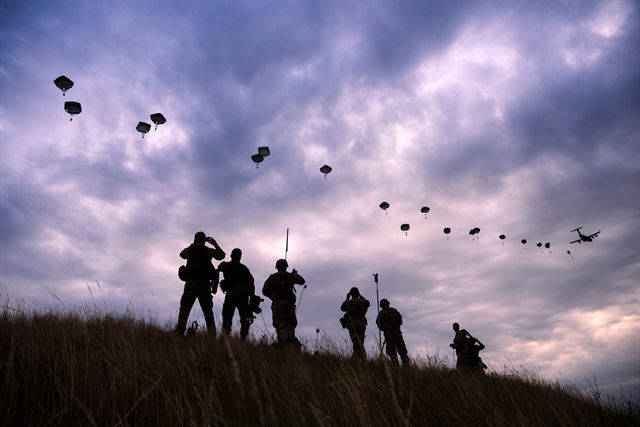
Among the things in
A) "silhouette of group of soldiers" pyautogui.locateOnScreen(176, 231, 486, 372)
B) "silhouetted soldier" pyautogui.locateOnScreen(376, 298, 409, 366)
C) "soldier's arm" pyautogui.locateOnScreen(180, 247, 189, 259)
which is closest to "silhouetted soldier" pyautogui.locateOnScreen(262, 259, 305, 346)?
"silhouette of group of soldiers" pyautogui.locateOnScreen(176, 231, 486, 372)

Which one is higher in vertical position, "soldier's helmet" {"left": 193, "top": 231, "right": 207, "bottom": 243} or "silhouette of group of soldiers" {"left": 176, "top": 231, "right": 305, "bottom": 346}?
"soldier's helmet" {"left": 193, "top": 231, "right": 207, "bottom": 243}

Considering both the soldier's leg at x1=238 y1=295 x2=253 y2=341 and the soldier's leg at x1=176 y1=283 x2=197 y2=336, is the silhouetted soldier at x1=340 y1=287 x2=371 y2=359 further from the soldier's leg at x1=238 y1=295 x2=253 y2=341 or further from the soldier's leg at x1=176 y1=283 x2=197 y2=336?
the soldier's leg at x1=176 y1=283 x2=197 y2=336

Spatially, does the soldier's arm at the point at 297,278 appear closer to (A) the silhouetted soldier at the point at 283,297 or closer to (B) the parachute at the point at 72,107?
(A) the silhouetted soldier at the point at 283,297

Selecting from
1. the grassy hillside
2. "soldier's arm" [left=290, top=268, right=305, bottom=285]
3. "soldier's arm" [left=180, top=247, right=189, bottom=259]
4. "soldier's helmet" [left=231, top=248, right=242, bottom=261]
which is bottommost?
the grassy hillside

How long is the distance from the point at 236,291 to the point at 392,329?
488cm

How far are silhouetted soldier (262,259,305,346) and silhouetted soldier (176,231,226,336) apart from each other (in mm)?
1277

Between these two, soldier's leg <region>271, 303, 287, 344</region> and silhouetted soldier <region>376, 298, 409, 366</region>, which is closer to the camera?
soldier's leg <region>271, 303, 287, 344</region>

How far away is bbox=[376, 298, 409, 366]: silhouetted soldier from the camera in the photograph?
10.8 meters

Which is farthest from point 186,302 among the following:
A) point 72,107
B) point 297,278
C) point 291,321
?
point 72,107

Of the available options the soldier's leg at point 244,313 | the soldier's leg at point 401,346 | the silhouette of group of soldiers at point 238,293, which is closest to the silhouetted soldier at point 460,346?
the soldier's leg at point 401,346

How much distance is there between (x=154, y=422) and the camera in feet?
8.63

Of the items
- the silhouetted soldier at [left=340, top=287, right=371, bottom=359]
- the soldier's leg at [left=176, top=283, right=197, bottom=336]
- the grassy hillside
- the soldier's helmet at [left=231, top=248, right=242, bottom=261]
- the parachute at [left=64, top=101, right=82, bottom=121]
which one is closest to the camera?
the grassy hillside

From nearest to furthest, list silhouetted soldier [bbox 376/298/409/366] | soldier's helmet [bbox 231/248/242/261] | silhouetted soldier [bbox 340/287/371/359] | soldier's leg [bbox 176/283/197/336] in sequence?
1. soldier's leg [bbox 176/283/197/336]
2. soldier's helmet [bbox 231/248/242/261]
3. silhouetted soldier [bbox 340/287/371/359]
4. silhouetted soldier [bbox 376/298/409/366]

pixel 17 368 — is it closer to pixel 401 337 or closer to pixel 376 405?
pixel 376 405
